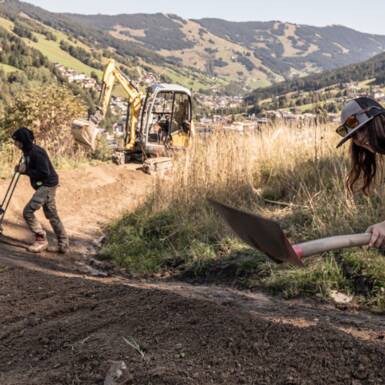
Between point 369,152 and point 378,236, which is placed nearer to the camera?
point 378,236

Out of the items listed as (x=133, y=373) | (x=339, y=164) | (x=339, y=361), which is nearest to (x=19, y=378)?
(x=133, y=373)

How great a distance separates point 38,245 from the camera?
24.3 ft

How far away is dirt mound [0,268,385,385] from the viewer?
2.86 m

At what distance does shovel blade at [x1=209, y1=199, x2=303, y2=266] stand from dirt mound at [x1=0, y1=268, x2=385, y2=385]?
617 millimetres

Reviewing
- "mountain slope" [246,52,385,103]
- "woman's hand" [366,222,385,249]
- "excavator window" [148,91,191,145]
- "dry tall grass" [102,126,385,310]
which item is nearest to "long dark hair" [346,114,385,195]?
"woman's hand" [366,222,385,249]

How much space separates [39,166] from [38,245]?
113 cm

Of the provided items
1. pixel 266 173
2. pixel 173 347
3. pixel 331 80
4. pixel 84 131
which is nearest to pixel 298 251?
pixel 173 347

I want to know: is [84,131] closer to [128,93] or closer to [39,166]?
[128,93]

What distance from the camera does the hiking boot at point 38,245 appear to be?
7.36 m

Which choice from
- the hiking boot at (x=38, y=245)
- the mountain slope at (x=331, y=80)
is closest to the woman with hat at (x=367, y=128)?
the hiking boot at (x=38, y=245)

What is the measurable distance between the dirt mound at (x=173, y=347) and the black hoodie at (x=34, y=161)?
2.96 meters

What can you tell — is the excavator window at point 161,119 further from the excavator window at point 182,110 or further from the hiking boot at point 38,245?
the hiking boot at point 38,245

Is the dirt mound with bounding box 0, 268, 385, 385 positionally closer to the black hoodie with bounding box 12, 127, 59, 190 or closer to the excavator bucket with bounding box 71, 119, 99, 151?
the black hoodie with bounding box 12, 127, 59, 190

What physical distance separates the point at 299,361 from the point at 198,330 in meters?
0.71
